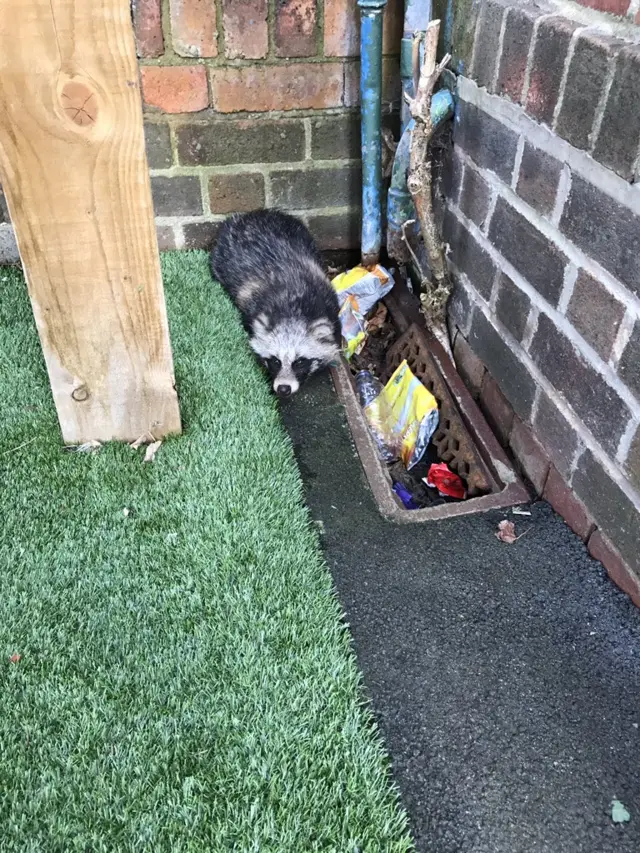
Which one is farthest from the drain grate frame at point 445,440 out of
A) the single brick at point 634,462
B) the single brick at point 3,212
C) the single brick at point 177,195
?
the single brick at point 3,212

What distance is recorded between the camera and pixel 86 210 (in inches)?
77.9

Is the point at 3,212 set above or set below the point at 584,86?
below

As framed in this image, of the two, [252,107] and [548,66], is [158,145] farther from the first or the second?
[548,66]

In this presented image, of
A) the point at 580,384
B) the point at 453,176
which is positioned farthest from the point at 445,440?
the point at 453,176

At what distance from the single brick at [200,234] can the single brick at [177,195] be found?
0.24 feet

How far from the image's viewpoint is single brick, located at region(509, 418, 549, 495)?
2.37 meters

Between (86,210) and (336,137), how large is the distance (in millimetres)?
1885

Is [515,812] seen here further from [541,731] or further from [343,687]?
[343,687]

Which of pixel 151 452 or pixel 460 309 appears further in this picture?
pixel 460 309

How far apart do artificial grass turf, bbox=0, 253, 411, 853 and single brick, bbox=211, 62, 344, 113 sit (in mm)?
1629

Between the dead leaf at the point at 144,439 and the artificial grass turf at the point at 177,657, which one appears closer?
the artificial grass turf at the point at 177,657

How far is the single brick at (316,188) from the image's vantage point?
358cm

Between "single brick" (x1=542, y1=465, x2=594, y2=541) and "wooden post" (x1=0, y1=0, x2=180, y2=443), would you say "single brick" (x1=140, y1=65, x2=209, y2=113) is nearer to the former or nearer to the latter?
"wooden post" (x1=0, y1=0, x2=180, y2=443)

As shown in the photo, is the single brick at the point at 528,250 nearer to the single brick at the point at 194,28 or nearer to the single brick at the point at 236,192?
the single brick at the point at 236,192
